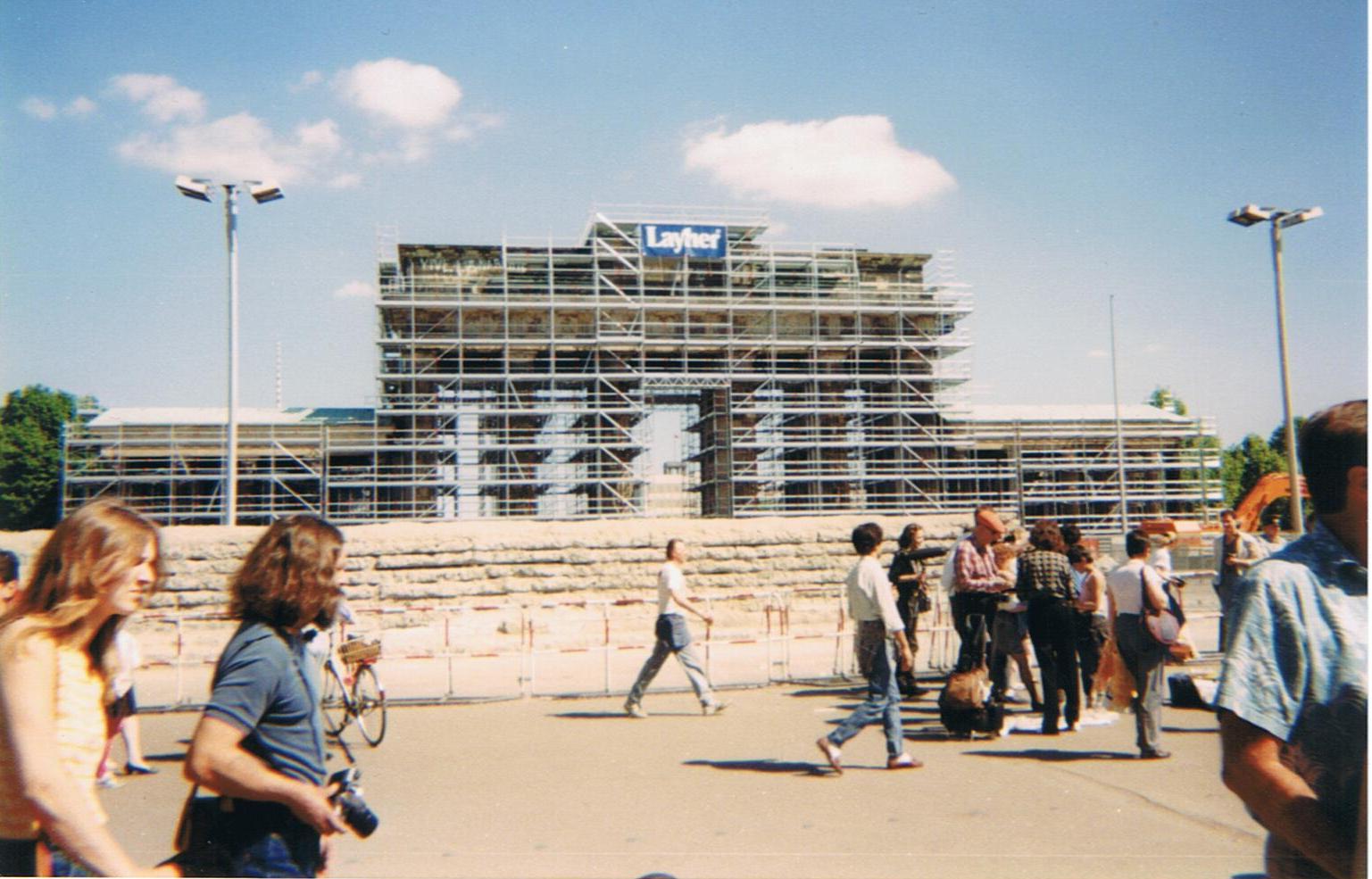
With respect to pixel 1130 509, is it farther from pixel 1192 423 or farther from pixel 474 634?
pixel 474 634

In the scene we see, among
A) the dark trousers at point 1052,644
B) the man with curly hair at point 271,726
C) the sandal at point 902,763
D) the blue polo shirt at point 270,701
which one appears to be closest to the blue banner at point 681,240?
the dark trousers at point 1052,644

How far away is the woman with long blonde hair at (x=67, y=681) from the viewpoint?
7.70ft

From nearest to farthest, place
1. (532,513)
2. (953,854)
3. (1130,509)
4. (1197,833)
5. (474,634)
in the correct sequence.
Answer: (953,854) → (1197,833) → (474,634) → (532,513) → (1130,509)

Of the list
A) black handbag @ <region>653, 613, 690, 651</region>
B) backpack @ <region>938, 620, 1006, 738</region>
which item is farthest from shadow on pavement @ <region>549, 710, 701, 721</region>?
backpack @ <region>938, 620, 1006, 738</region>

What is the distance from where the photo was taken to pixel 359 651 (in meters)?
8.80

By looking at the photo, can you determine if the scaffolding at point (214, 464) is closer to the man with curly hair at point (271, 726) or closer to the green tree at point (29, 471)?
the green tree at point (29, 471)

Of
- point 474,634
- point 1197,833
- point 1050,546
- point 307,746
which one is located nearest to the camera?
point 307,746

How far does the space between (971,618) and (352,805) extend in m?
6.79

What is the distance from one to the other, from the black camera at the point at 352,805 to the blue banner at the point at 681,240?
1598 inches

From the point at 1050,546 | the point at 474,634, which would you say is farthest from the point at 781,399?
the point at 1050,546

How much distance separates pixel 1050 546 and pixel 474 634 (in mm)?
12496

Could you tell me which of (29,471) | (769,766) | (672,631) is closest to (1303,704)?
(769,766)

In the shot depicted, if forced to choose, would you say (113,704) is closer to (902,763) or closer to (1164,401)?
(902,763)

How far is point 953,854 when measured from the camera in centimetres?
525
